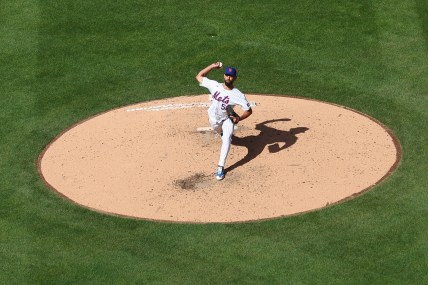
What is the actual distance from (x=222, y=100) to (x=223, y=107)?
163mm

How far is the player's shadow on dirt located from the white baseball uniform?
0.78 metres

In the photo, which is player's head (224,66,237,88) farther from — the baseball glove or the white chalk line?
the white chalk line

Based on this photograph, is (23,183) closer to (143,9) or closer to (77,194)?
(77,194)

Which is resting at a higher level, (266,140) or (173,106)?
(266,140)

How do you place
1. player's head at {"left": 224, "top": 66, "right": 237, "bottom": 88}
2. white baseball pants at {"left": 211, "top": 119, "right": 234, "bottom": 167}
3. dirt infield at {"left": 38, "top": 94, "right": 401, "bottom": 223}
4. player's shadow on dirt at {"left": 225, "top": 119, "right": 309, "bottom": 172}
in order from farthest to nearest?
player's shadow on dirt at {"left": 225, "top": 119, "right": 309, "bottom": 172} → player's head at {"left": 224, "top": 66, "right": 237, "bottom": 88} → white baseball pants at {"left": 211, "top": 119, "right": 234, "bottom": 167} → dirt infield at {"left": 38, "top": 94, "right": 401, "bottom": 223}

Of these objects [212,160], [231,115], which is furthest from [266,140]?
[212,160]

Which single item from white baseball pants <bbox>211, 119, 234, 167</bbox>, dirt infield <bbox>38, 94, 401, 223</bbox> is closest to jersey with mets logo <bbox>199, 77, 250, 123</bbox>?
white baseball pants <bbox>211, 119, 234, 167</bbox>

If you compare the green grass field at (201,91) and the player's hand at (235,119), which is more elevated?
the player's hand at (235,119)

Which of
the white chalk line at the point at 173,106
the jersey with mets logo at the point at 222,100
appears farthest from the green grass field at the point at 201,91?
the jersey with mets logo at the point at 222,100

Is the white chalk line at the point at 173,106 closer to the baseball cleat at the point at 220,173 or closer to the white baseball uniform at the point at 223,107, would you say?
the white baseball uniform at the point at 223,107

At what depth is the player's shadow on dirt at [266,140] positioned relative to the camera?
20.8 m

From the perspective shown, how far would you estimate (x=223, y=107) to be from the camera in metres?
20.2

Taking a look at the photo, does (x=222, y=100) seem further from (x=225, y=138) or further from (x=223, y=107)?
(x=225, y=138)

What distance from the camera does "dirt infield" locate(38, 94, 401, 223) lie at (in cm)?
1895
